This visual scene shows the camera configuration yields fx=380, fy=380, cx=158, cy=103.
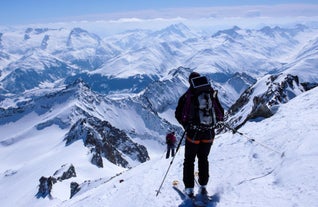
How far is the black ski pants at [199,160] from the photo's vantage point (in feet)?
41.5

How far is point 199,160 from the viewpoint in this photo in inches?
509

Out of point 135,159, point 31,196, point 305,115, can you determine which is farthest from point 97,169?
point 305,115

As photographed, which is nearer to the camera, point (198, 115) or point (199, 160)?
point (198, 115)

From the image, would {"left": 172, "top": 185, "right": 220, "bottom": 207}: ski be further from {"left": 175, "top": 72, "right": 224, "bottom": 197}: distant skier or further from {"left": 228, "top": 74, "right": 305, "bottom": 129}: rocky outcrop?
{"left": 228, "top": 74, "right": 305, "bottom": 129}: rocky outcrop

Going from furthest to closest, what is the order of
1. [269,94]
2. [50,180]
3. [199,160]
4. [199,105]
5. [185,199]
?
[50,180] → [269,94] → [185,199] → [199,160] → [199,105]

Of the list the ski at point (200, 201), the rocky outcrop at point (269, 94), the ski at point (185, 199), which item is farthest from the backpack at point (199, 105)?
the rocky outcrop at point (269, 94)

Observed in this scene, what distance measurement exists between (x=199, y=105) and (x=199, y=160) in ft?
6.57

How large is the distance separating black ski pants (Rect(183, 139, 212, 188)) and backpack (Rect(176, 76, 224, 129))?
0.75m

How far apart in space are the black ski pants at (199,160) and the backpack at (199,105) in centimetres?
75

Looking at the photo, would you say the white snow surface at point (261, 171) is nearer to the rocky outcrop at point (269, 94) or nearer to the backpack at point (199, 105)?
the backpack at point (199, 105)

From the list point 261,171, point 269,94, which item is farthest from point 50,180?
point 261,171

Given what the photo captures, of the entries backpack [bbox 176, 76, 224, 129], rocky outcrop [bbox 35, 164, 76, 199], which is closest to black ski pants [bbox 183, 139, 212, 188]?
backpack [bbox 176, 76, 224, 129]

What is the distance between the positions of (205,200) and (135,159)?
605 ft

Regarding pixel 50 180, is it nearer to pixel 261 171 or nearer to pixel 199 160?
pixel 261 171
